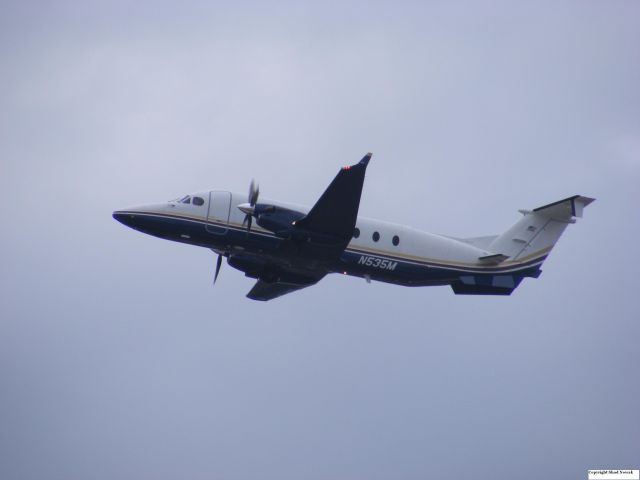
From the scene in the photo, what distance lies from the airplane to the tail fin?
0.04 metres

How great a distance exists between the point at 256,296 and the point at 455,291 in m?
9.36

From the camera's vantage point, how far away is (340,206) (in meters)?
31.3

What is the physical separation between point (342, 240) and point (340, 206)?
5.21ft

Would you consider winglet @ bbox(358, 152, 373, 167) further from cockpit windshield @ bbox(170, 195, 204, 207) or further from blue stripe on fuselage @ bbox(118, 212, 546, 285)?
cockpit windshield @ bbox(170, 195, 204, 207)

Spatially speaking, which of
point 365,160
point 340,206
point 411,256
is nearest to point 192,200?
point 340,206

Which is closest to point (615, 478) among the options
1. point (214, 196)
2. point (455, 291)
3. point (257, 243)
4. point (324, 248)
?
point (455, 291)

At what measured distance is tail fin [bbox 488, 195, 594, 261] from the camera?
121 ft

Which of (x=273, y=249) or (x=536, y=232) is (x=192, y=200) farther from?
(x=536, y=232)

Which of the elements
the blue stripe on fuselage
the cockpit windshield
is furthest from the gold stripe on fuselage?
the cockpit windshield

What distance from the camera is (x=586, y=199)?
36062mm

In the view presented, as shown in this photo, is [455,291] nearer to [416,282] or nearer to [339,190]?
[416,282]

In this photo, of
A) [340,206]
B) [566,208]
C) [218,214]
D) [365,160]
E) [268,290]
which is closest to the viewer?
[365,160]

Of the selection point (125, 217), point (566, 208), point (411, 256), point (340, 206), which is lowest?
point (411, 256)

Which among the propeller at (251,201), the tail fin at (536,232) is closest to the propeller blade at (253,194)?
the propeller at (251,201)
